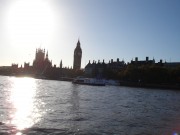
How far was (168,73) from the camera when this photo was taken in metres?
130

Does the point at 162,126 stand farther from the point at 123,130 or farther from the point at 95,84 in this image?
the point at 95,84

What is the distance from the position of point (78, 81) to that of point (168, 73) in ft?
Answer: 107

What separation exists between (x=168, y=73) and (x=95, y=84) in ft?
92.1

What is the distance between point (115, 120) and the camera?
2903cm

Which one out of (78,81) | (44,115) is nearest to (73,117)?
(44,115)

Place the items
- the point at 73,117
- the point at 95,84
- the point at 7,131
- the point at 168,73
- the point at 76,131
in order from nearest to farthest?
the point at 7,131 < the point at 76,131 < the point at 73,117 < the point at 95,84 < the point at 168,73

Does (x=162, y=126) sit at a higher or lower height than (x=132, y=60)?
lower

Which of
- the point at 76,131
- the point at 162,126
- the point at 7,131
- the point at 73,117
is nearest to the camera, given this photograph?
the point at 7,131

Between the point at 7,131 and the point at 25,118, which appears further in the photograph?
the point at 25,118

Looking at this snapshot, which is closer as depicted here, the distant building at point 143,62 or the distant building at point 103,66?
the distant building at point 143,62

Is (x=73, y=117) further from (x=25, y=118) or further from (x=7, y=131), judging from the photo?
(x=7, y=131)

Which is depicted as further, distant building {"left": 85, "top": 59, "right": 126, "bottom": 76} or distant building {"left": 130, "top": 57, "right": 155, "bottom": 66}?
distant building {"left": 85, "top": 59, "right": 126, "bottom": 76}

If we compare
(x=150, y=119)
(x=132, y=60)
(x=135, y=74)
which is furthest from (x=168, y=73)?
(x=150, y=119)

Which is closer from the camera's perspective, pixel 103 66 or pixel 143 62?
pixel 143 62
